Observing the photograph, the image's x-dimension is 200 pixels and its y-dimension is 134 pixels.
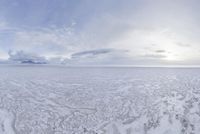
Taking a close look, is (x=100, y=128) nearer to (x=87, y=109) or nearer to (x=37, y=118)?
(x=87, y=109)

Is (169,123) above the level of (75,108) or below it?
below

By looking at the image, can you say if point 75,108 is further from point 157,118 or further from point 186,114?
point 186,114

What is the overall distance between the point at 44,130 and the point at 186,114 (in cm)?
899

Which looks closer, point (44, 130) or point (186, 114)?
point (44, 130)

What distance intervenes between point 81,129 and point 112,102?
16.3ft

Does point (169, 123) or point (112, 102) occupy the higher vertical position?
point (112, 102)

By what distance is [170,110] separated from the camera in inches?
429

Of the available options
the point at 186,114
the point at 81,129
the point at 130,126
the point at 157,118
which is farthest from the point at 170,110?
the point at 81,129

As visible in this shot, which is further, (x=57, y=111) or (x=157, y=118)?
(x=57, y=111)

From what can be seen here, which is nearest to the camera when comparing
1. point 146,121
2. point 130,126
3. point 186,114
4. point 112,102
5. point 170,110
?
point 130,126

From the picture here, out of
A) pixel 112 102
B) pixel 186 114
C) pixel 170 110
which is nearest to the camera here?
pixel 186 114

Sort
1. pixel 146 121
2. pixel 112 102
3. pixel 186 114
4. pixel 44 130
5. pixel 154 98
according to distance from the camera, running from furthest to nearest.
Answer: pixel 154 98, pixel 112 102, pixel 186 114, pixel 146 121, pixel 44 130

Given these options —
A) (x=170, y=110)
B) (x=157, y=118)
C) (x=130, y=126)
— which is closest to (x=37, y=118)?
(x=130, y=126)

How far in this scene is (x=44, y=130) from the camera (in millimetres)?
7930
